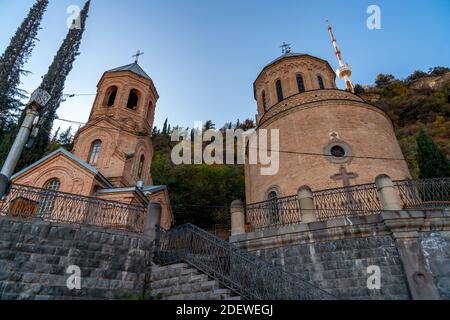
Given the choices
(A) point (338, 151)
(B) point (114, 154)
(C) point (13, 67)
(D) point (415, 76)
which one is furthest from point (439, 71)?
(C) point (13, 67)

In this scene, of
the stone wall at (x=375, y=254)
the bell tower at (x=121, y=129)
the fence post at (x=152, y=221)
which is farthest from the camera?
the bell tower at (x=121, y=129)

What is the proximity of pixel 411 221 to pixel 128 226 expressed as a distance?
28.4ft

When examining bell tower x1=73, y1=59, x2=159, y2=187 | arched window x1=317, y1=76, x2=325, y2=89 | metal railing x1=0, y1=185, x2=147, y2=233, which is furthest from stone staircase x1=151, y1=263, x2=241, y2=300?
arched window x1=317, y1=76, x2=325, y2=89

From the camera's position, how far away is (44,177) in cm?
1434

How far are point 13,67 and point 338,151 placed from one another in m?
36.0

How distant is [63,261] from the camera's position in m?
7.18

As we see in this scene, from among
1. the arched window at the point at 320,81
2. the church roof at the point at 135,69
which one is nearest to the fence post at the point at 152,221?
the arched window at the point at 320,81

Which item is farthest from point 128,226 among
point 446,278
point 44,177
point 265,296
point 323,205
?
point 446,278

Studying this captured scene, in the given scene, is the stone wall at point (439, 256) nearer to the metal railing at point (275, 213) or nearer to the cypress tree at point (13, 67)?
the metal railing at point (275, 213)

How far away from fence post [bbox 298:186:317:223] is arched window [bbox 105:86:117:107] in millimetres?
16686

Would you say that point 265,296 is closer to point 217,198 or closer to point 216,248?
point 216,248

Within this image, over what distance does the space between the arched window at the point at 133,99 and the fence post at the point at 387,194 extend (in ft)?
59.0

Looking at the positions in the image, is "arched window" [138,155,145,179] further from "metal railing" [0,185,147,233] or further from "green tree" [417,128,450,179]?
"green tree" [417,128,450,179]

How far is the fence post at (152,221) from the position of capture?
890 centimetres
